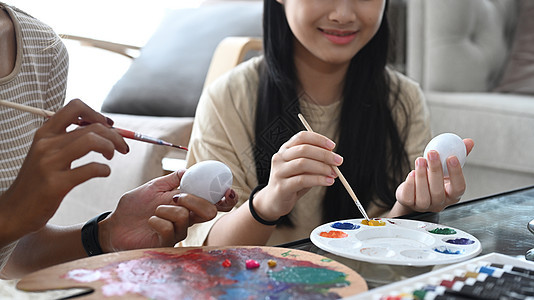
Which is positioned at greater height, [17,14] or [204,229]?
[17,14]

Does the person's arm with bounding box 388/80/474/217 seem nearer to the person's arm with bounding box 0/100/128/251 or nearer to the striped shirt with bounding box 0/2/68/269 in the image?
the person's arm with bounding box 0/100/128/251

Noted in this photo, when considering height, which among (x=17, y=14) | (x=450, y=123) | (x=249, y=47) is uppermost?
(x=17, y=14)

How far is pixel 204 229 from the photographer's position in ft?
4.07

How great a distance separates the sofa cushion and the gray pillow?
0.92 m

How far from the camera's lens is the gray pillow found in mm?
2127

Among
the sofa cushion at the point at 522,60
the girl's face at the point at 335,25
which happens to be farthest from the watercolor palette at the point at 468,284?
the sofa cushion at the point at 522,60

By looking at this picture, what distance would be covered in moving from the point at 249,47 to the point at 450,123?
785mm

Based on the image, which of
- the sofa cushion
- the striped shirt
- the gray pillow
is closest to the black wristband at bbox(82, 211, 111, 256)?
the striped shirt

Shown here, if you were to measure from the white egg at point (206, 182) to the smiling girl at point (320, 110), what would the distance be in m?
0.29

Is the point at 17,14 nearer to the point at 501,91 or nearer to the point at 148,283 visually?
the point at 148,283

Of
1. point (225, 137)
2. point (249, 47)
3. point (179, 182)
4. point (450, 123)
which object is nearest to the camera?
point (179, 182)

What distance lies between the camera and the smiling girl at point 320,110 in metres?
1.32

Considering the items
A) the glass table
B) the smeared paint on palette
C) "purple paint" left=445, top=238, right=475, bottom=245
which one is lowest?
the glass table

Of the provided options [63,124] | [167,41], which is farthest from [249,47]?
[63,124]
